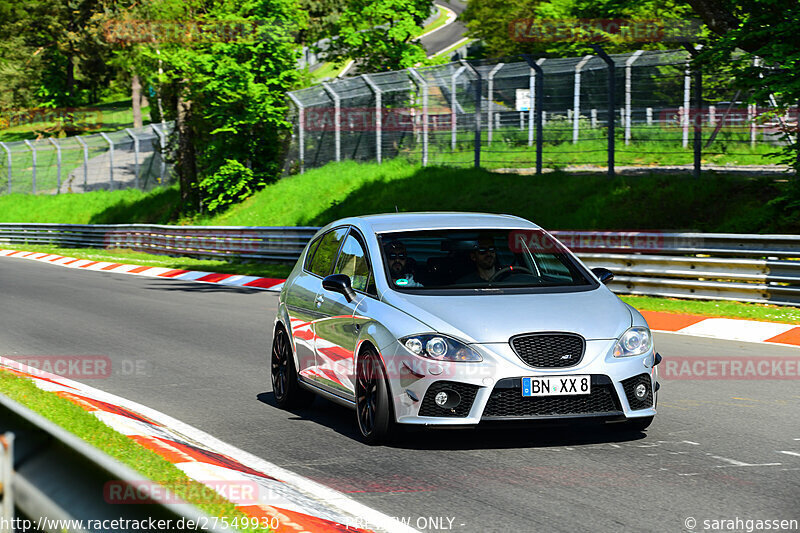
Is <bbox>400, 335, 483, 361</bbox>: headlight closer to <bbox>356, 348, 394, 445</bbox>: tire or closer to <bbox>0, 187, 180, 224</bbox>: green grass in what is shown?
<bbox>356, 348, 394, 445</bbox>: tire

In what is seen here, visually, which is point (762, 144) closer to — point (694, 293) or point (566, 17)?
point (694, 293)

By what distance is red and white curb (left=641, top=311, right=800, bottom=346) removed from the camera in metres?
13.6

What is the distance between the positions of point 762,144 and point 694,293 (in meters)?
6.13

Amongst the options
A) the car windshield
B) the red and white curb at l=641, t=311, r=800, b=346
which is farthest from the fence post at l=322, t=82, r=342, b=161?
the car windshield

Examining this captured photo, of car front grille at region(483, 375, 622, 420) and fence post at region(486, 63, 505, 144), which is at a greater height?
fence post at region(486, 63, 505, 144)

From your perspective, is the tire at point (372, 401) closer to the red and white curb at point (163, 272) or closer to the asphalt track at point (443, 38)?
the red and white curb at point (163, 272)

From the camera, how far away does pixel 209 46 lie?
38.5m

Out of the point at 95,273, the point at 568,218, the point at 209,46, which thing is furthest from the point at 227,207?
the point at 568,218

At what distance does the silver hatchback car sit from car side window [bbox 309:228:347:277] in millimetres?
100

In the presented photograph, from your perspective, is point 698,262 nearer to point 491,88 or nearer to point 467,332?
point 467,332

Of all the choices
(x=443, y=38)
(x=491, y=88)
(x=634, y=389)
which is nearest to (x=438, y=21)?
(x=443, y=38)

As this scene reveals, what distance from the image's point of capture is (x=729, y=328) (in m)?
14.5

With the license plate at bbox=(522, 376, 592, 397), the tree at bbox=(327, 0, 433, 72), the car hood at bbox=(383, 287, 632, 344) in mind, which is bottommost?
the license plate at bbox=(522, 376, 592, 397)

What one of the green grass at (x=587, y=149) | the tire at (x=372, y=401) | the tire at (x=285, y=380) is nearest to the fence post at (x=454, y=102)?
the green grass at (x=587, y=149)
